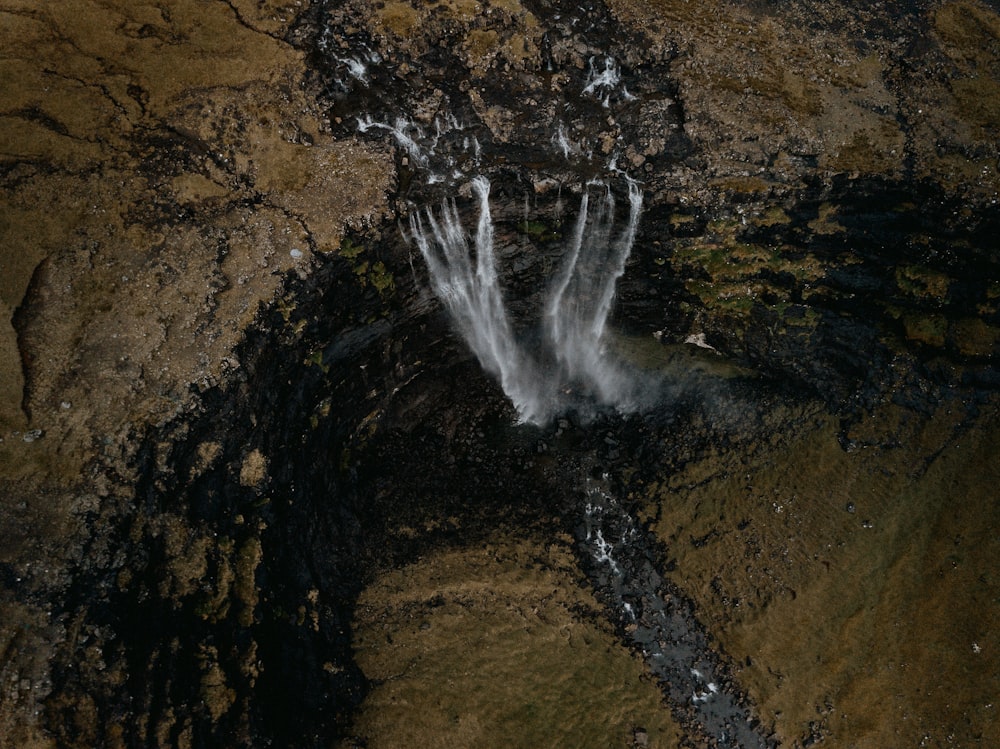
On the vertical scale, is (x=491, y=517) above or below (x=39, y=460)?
below

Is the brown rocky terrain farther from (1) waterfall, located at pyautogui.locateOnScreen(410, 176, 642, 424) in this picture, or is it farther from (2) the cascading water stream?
(1) waterfall, located at pyautogui.locateOnScreen(410, 176, 642, 424)

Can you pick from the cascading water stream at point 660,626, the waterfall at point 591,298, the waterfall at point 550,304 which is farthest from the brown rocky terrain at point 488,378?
the waterfall at point 591,298

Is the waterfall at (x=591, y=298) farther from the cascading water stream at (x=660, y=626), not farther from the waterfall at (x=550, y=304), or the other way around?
the cascading water stream at (x=660, y=626)

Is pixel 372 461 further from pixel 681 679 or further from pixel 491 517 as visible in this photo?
pixel 681 679

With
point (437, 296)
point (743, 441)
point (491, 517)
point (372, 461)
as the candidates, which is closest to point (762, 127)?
point (743, 441)

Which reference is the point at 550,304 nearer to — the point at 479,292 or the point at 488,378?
the point at 479,292

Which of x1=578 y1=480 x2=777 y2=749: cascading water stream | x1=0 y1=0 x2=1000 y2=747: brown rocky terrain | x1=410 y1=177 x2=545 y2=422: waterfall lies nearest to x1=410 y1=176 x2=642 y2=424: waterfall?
x1=410 y1=177 x2=545 y2=422: waterfall
